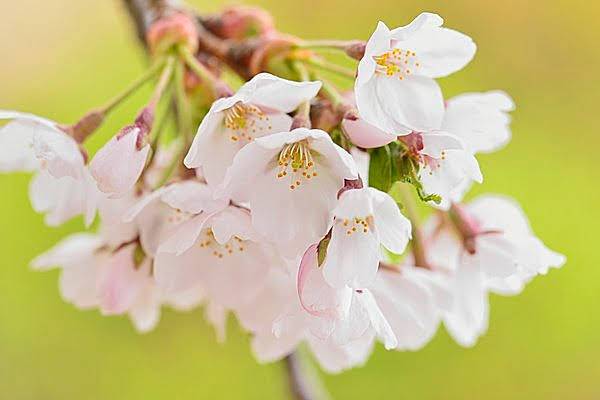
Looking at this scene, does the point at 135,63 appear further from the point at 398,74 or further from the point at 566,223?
the point at 398,74

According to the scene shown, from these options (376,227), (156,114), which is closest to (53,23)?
(156,114)

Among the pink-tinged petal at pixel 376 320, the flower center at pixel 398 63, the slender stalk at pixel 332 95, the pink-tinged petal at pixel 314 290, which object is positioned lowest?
the pink-tinged petal at pixel 376 320

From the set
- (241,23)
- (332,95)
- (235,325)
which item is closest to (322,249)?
(332,95)

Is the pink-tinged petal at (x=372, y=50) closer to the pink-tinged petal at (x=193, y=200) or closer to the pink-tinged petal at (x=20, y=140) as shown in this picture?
the pink-tinged petal at (x=193, y=200)

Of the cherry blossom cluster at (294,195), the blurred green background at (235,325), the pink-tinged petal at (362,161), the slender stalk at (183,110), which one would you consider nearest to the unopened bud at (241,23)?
the cherry blossom cluster at (294,195)

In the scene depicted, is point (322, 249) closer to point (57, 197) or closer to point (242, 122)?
point (242, 122)

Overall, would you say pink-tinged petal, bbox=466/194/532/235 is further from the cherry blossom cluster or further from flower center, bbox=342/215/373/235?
flower center, bbox=342/215/373/235

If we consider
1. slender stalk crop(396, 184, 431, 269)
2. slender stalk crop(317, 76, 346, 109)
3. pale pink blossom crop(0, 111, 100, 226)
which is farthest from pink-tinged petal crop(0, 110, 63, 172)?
slender stalk crop(396, 184, 431, 269)
